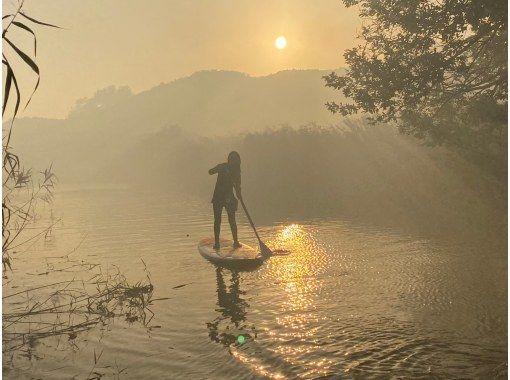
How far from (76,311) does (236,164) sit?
5346 mm

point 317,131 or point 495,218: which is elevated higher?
point 317,131

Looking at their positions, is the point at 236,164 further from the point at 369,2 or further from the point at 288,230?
the point at 369,2

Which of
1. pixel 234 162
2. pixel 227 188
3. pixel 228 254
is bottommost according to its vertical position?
pixel 228 254

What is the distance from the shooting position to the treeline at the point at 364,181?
16.7 metres

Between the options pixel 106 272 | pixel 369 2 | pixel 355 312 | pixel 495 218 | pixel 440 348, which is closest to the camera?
pixel 440 348

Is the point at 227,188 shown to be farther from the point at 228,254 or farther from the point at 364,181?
the point at 364,181

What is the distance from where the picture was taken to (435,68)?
1205 cm

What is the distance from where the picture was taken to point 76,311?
801cm

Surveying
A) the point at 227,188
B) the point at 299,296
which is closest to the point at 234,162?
the point at 227,188

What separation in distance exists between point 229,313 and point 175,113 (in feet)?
414

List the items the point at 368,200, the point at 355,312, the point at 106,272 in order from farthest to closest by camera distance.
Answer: the point at 368,200
the point at 106,272
the point at 355,312


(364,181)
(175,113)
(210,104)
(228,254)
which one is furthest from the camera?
(210,104)

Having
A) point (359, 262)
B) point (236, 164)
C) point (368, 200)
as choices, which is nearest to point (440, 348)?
point (359, 262)

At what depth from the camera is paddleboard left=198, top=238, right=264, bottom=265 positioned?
10750 mm
